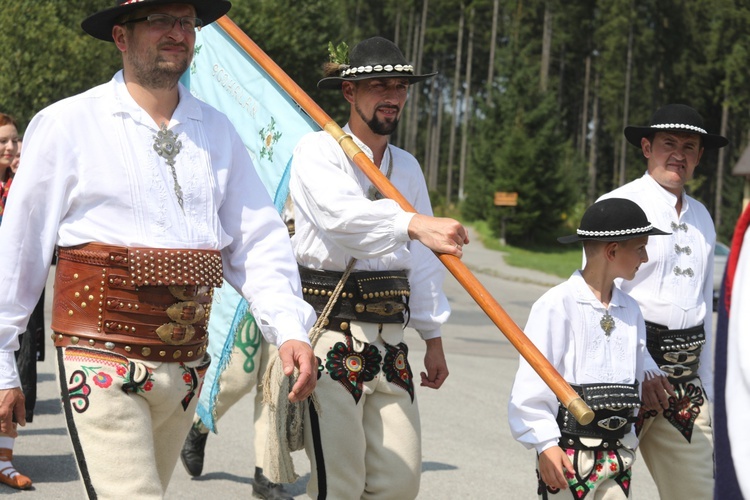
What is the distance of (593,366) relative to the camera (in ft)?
15.9

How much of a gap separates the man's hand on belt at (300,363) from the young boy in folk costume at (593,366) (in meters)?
1.17

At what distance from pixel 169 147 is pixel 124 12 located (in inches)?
18.8

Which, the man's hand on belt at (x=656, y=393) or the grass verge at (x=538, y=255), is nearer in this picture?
the man's hand on belt at (x=656, y=393)

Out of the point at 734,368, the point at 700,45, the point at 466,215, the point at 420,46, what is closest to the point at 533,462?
the point at 734,368

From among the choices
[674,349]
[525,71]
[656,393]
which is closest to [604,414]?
[656,393]

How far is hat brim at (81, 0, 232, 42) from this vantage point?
12.5 ft

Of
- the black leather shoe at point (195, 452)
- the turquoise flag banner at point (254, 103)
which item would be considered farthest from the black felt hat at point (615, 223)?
the black leather shoe at point (195, 452)

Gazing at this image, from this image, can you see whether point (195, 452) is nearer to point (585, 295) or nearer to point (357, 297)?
point (357, 297)

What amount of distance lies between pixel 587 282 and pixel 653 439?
1068 millimetres

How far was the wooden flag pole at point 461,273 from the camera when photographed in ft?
12.2

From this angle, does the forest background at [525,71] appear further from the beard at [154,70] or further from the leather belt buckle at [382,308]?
the beard at [154,70]

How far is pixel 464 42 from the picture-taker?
72.1m

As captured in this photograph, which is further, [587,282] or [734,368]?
[587,282]

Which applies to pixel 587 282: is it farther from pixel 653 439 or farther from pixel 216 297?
pixel 216 297
